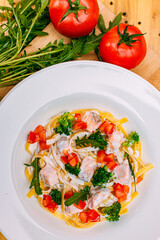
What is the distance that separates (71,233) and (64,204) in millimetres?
337

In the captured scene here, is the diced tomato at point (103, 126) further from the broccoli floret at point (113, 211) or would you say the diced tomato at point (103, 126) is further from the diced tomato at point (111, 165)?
the broccoli floret at point (113, 211)

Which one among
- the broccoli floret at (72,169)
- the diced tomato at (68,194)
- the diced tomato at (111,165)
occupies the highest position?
the broccoli floret at (72,169)

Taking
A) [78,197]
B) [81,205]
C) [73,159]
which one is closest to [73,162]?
[73,159]

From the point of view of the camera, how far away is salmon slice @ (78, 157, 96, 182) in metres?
3.25

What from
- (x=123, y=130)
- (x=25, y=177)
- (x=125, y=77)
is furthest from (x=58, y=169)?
(x=125, y=77)

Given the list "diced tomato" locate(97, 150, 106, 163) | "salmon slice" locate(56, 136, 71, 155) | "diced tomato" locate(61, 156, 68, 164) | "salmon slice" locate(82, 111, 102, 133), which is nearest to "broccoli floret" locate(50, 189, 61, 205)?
"diced tomato" locate(61, 156, 68, 164)

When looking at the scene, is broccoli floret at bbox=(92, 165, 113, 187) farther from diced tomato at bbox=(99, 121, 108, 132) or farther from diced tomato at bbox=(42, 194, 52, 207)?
diced tomato at bbox=(42, 194, 52, 207)

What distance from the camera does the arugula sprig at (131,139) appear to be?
325cm

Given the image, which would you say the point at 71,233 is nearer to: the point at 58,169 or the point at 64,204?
the point at 64,204

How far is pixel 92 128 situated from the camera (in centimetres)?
331

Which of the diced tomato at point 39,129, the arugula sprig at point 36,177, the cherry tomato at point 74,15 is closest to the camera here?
the cherry tomato at point 74,15

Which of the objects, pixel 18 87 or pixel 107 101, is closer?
pixel 18 87

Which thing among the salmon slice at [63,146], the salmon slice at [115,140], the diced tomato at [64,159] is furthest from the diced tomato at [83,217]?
the salmon slice at [115,140]

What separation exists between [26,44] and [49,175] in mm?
1576
